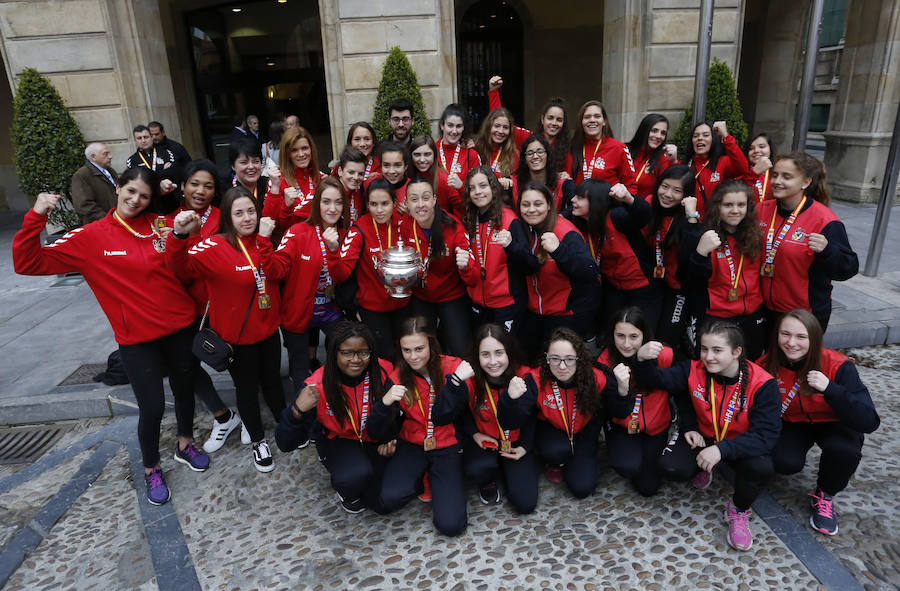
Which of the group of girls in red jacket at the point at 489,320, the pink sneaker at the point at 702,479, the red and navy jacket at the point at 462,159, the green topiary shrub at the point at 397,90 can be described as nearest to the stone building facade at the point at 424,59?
the green topiary shrub at the point at 397,90

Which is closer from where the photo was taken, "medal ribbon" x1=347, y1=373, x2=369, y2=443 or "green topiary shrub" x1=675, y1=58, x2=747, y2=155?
"medal ribbon" x1=347, y1=373, x2=369, y2=443

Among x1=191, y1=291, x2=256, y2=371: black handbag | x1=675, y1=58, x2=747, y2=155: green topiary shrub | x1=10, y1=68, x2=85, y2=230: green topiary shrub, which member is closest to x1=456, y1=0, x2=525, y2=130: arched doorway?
x1=675, y1=58, x2=747, y2=155: green topiary shrub

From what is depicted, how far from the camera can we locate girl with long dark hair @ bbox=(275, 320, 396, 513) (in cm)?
343

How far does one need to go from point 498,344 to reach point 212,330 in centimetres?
182

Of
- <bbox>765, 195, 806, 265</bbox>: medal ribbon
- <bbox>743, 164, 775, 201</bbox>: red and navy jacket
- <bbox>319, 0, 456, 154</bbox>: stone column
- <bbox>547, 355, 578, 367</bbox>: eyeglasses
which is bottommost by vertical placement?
<bbox>547, 355, 578, 367</bbox>: eyeglasses

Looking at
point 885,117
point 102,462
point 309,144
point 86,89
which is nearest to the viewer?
point 102,462

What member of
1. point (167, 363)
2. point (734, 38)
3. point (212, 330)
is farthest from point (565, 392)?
point (734, 38)

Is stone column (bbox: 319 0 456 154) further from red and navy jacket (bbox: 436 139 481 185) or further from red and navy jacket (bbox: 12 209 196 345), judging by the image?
red and navy jacket (bbox: 12 209 196 345)

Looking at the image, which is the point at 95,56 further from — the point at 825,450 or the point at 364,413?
the point at 825,450

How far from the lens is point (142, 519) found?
3576 mm

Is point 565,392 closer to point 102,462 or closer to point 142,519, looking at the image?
point 142,519

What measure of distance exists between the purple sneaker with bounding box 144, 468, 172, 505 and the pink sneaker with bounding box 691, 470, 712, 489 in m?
3.38

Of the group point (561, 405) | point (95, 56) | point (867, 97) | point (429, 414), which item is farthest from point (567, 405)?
point (867, 97)

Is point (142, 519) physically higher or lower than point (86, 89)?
lower
